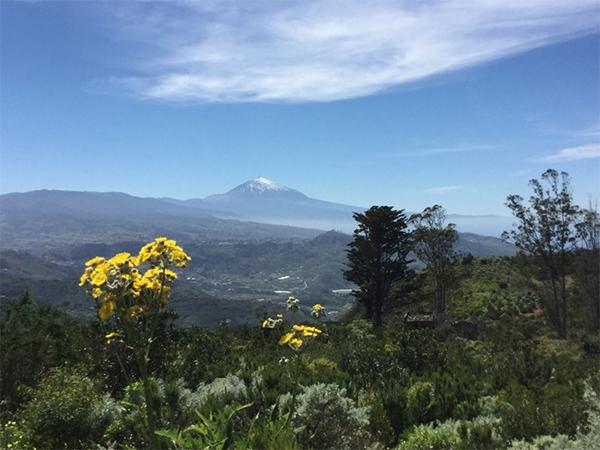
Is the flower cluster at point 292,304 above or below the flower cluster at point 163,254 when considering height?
below

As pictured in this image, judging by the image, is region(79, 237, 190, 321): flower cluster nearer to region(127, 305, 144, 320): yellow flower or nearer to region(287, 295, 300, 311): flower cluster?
region(127, 305, 144, 320): yellow flower

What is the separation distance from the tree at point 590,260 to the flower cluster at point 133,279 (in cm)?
2408

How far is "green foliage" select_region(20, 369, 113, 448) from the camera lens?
19.4 feet

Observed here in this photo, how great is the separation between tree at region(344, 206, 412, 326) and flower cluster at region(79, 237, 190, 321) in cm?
2720

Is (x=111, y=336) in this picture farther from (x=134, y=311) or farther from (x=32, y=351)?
(x=32, y=351)

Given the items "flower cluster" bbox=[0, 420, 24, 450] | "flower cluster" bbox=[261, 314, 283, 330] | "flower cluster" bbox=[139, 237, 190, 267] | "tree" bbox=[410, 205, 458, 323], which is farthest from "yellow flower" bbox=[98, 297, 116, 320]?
"tree" bbox=[410, 205, 458, 323]

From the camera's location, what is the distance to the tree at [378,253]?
30953 millimetres

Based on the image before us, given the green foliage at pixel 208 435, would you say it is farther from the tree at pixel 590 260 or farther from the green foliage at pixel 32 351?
the tree at pixel 590 260

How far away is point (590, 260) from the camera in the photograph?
23.4m

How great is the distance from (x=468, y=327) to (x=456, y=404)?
44.1 ft

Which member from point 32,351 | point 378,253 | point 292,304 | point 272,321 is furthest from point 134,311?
point 378,253

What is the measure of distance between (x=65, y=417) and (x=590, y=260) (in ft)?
78.9

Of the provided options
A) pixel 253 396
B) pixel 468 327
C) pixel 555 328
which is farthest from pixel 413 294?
pixel 253 396

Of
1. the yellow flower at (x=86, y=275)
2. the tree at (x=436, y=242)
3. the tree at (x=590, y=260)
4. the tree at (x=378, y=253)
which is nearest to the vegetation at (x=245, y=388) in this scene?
the yellow flower at (x=86, y=275)
